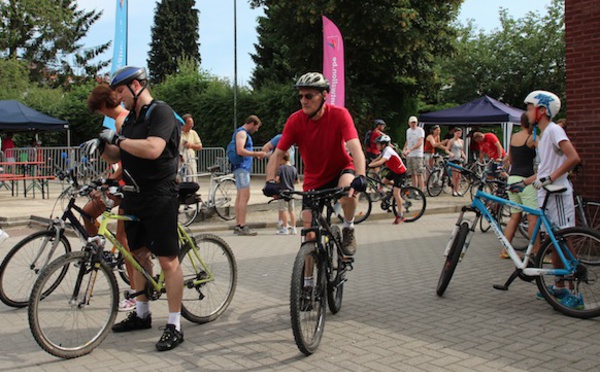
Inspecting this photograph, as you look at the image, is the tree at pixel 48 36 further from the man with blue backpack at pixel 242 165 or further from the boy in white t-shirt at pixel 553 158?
the boy in white t-shirt at pixel 553 158

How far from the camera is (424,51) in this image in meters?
26.8

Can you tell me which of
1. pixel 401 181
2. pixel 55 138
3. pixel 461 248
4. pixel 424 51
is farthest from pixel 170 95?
pixel 461 248

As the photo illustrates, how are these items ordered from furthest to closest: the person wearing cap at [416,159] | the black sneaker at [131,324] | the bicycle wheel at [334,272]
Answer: the person wearing cap at [416,159] → the bicycle wheel at [334,272] → the black sneaker at [131,324]

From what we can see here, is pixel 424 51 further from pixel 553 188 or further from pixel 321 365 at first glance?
pixel 321 365

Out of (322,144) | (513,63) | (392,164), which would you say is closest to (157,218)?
(322,144)

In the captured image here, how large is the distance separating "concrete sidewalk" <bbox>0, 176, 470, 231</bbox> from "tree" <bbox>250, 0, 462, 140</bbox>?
32.8 feet

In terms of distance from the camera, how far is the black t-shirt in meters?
4.30

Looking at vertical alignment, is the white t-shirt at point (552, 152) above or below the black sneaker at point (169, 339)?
above

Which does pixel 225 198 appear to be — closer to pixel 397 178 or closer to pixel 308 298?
pixel 397 178

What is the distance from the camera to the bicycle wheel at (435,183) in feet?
56.2

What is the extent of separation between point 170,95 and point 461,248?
26457mm

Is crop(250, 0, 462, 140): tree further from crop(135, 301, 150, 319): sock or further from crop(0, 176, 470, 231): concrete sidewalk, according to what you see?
crop(135, 301, 150, 319): sock

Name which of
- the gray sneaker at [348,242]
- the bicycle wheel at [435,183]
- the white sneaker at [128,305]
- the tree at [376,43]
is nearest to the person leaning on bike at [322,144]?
the gray sneaker at [348,242]

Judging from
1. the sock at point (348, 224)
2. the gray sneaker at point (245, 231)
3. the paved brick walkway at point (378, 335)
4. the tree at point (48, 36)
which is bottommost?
the paved brick walkway at point (378, 335)
